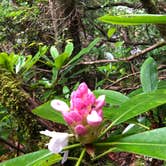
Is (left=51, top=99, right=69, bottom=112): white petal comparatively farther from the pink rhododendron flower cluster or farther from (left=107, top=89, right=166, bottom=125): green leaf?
(left=107, top=89, right=166, bottom=125): green leaf

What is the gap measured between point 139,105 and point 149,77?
0.96 ft

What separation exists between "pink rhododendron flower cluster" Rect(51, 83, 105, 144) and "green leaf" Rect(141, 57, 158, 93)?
0.29m

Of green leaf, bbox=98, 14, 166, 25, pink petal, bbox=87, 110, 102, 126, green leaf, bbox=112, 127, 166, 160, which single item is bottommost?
green leaf, bbox=112, 127, 166, 160

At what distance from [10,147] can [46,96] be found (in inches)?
9.8

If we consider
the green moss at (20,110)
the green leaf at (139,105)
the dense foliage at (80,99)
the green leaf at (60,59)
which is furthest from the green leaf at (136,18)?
the green leaf at (60,59)

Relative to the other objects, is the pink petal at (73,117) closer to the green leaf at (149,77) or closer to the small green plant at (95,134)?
the small green plant at (95,134)

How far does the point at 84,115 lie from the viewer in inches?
27.5

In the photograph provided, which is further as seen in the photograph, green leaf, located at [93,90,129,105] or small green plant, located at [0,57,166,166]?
green leaf, located at [93,90,129,105]

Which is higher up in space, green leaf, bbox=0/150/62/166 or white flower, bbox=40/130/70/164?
white flower, bbox=40/130/70/164

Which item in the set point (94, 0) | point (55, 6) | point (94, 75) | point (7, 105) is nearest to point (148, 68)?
point (7, 105)

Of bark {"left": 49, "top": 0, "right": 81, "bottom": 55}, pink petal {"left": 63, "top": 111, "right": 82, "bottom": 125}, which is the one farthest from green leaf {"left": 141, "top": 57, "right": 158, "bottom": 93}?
bark {"left": 49, "top": 0, "right": 81, "bottom": 55}

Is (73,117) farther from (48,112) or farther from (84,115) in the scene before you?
(48,112)

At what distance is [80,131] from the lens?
681 millimetres

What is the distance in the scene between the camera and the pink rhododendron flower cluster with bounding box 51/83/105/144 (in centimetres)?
68
